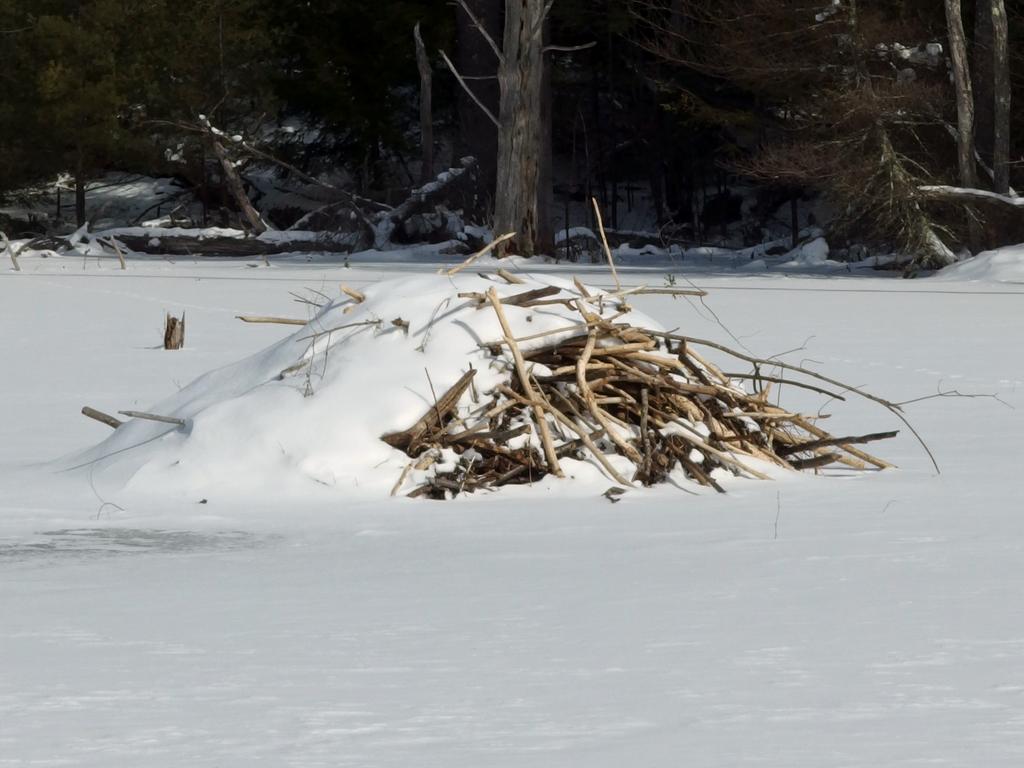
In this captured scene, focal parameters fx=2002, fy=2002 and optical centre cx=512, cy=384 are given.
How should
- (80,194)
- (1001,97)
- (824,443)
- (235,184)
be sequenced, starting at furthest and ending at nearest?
(80,194), (235,184), (1001,97), (824,443)

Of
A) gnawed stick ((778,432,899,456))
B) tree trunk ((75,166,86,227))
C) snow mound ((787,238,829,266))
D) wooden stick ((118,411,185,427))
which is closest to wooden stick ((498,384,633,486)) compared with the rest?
gnawed stick ((778,432,899,456))

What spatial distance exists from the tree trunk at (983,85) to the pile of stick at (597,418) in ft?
61.4

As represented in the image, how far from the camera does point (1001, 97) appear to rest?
81.9 ft

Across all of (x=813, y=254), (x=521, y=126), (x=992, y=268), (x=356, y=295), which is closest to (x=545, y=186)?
(x=521, y=126)

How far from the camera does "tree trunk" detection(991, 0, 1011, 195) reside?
24734 mm

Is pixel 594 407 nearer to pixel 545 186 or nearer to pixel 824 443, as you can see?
pixel 824 443

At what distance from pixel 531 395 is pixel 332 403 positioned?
2.42ft

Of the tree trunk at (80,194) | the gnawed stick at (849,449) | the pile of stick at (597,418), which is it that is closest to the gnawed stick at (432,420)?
the pile of stick at (597,418)

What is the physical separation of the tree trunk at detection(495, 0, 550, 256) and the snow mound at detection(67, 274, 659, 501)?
811 inches

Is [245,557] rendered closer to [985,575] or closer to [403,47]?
[985,575]

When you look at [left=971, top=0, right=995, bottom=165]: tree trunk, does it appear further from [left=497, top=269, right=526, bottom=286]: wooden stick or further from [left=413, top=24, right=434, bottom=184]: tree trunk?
[left=497, top=269, right=526, bottom=286]: wooden stick

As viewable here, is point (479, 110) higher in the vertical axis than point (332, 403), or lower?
higher

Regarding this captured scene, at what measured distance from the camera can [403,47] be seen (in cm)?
3528

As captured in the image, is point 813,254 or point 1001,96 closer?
point 1001,96
